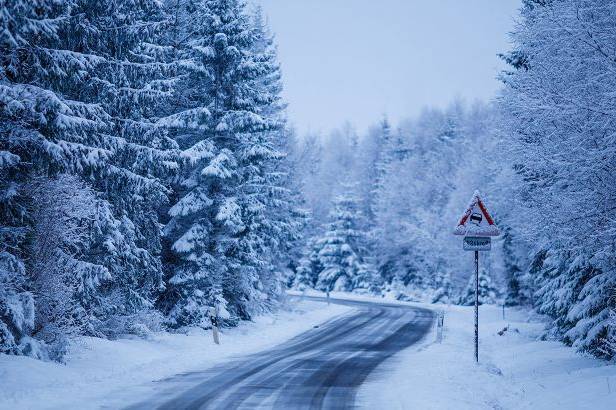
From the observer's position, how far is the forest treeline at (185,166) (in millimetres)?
10844

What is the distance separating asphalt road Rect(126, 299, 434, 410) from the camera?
8.96m

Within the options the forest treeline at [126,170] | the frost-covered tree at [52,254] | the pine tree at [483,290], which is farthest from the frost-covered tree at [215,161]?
the pine tree at [483,290]

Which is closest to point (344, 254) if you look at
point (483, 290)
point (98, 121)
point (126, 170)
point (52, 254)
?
point (483, 290)

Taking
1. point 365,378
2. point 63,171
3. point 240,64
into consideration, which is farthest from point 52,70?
point 240,64

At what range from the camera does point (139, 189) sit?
Answer: 1647 cm

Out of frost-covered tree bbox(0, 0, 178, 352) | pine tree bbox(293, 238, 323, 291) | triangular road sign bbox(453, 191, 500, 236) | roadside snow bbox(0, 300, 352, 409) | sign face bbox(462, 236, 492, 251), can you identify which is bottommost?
roadside snow bbox(0, 300, 352, 409)

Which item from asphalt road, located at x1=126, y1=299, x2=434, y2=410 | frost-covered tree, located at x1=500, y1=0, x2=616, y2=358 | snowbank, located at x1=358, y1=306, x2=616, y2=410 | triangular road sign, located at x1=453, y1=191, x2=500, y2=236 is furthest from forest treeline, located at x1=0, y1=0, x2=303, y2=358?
frost-covered tree, located at x1=500, y1=0, x2=616, y2=358

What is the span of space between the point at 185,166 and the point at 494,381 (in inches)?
533

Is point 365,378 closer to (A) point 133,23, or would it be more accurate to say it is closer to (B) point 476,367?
(B) point 476,367

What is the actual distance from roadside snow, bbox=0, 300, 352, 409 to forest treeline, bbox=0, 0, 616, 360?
74 cm

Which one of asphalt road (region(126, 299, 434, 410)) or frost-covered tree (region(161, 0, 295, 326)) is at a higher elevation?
frost-covered tree (region(161, 0, 295, 326))

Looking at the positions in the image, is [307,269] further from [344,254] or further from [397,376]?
[397,376]

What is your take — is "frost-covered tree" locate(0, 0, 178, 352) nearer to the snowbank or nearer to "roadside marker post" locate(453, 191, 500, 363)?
the snowbank

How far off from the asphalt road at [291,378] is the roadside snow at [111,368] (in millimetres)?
662
